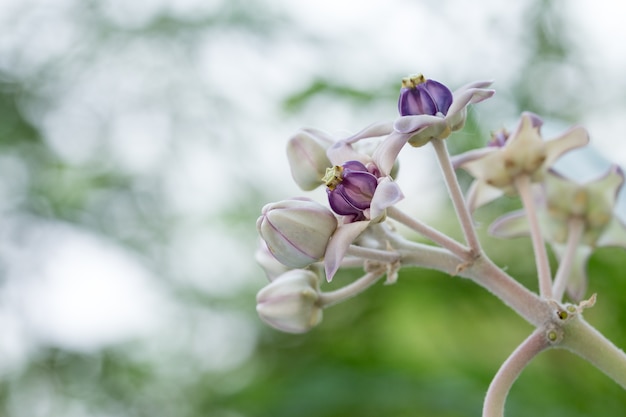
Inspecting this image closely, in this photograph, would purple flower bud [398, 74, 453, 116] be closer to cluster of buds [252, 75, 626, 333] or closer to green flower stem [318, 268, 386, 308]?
cluster of buds [252, 75, 626, 333]

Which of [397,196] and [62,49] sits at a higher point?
[62,49]

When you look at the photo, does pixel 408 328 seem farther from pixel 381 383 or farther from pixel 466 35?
pixel 466 35

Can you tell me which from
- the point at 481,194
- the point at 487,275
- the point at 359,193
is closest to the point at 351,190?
the point at 359,193

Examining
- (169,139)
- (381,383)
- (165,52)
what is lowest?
(381,383)

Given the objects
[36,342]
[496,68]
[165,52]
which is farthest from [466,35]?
[36,342]

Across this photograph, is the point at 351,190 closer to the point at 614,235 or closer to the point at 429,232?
the point at 429,232

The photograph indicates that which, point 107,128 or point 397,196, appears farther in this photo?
point 107,128
